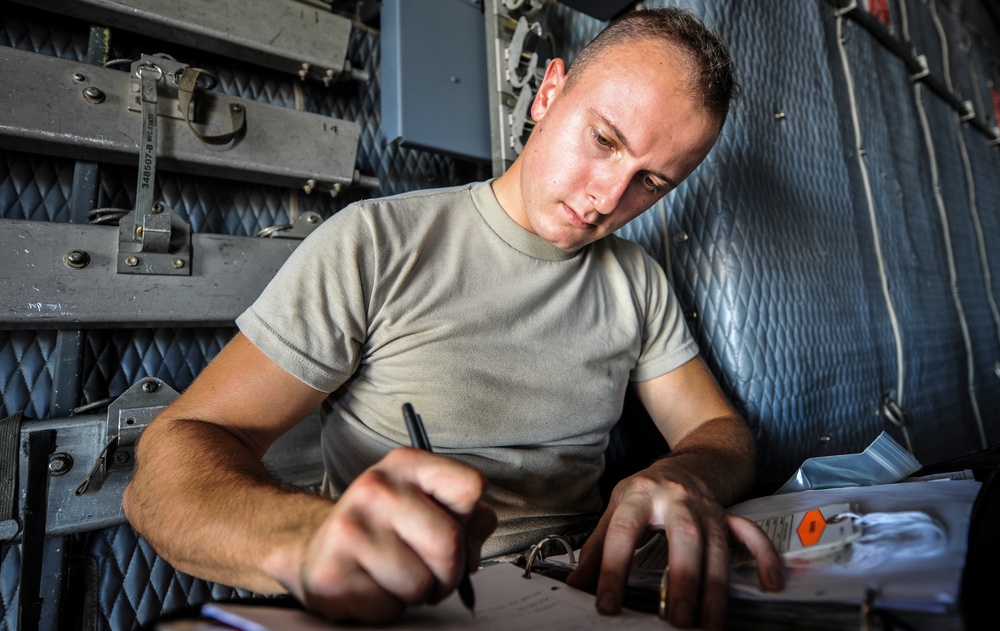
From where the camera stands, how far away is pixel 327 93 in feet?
4.67

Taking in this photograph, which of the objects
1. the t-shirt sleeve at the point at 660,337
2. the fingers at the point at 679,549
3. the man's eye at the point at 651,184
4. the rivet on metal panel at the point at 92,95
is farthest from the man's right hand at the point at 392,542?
the rivet on metal panel at the point at 92,95

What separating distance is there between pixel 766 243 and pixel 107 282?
156 cm

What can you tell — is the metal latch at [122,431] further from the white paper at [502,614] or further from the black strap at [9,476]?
the white paper at [502,614]

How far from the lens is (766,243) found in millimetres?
1483

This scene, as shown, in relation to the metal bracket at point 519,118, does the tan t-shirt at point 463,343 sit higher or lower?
lower

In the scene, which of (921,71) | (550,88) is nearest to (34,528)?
(550,88)

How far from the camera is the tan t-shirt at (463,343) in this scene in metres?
0.84

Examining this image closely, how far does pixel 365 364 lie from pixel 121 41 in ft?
3.03

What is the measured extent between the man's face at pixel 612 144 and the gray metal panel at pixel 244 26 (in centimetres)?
63

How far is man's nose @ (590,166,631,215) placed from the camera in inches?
37.6

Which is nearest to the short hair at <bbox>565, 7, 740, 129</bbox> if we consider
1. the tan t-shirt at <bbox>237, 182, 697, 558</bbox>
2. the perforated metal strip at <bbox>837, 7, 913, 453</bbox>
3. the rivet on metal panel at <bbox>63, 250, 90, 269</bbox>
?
the tan t-shirt at <bbox>237, 182, 697, 558</bbox>

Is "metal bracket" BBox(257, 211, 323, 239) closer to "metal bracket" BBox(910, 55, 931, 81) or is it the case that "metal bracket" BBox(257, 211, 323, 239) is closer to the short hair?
the short hair

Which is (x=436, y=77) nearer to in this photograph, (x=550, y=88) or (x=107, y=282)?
(x=550, y=88)

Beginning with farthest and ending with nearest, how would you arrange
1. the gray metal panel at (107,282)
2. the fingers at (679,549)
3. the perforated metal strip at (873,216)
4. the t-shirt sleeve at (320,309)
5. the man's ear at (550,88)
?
the perforated metal strip at (873,216)
the man's ear at (550,88)
the gray metal panel at (107,282)
the t-shirt sleeve at (320,309)
the fingers at (679,549)
